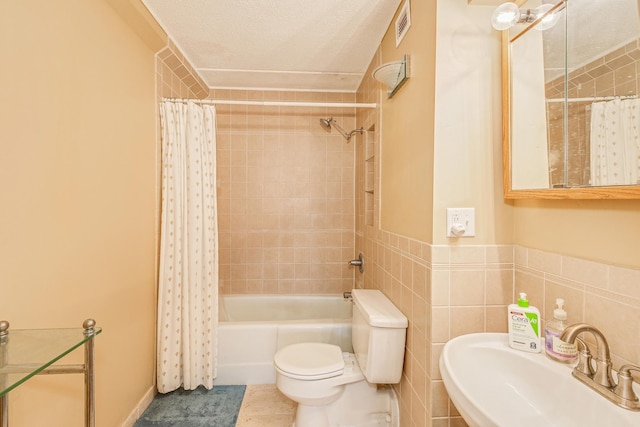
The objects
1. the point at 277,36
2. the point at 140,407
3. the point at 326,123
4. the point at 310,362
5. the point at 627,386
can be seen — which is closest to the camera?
the point at 627,386

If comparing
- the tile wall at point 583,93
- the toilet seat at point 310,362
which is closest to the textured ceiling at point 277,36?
the tile wall at point 583,93

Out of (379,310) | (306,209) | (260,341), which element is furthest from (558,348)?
(306,209)

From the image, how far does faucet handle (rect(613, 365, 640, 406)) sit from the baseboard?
2.13 metres

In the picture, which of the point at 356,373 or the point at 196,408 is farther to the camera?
the point at 196,408

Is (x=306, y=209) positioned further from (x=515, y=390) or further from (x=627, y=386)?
(x=627, y=386)

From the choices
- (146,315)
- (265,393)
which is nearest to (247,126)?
(146,315)

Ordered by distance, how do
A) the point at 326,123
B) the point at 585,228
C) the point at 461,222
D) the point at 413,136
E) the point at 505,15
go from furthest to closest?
the point at 326,123 → the point at 413,136 → the point at 461,222 → the point at 505,15 → the point at 585,228

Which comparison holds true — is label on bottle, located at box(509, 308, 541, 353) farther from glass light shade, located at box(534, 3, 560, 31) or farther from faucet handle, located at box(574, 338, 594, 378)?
glass light shade, located at box(534, 3, 560, 31)

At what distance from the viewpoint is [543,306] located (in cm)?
108

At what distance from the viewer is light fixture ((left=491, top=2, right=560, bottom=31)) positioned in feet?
3.31

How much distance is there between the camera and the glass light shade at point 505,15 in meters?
1.01

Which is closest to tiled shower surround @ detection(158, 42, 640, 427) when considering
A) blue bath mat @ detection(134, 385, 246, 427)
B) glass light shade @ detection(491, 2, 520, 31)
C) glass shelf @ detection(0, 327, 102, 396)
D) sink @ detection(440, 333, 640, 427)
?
sink @ detection(440, 333, 640, 427)

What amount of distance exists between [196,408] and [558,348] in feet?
6.39

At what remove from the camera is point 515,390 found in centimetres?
94
